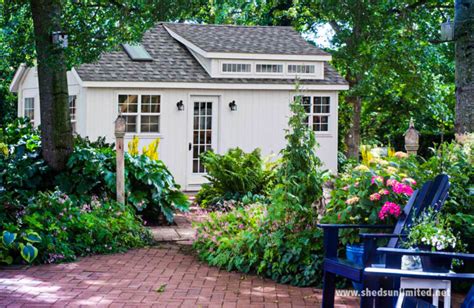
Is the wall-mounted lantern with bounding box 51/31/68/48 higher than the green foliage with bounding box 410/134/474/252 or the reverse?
higher

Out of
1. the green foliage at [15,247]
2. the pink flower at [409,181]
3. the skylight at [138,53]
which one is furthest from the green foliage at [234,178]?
the pink flower at [409,181]

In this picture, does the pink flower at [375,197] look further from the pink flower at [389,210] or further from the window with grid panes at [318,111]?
the window with grid panes at [318,111]

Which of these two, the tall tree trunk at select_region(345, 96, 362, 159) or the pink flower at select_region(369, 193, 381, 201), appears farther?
the tall tree trunk at select_region(345, 96, 362, 159)

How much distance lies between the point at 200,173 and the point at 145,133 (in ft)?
4.98

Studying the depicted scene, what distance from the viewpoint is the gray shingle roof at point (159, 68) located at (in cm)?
1564

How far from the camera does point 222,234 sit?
8500 mm

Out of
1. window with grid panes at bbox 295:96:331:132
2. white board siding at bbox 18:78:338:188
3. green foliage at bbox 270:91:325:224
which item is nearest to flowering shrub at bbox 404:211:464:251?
green foliage at bbox 270:91:325:224

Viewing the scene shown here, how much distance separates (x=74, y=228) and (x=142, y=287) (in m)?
2.08

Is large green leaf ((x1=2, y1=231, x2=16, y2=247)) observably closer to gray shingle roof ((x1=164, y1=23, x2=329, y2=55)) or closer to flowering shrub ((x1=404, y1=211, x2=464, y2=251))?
flowering shrub ((x1=404, y1=211, x2=464, y2=251))

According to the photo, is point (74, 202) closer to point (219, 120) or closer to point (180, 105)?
point (180, 105)

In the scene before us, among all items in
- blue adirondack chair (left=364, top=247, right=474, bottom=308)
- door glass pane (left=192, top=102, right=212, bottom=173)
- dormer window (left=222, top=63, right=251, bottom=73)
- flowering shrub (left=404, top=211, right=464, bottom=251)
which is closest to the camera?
blue adirondack chair (left=364, top=247, right=474, bottom=308)

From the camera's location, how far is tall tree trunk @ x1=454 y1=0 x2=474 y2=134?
9727 mm

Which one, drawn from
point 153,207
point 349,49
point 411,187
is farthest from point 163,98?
point 411,187

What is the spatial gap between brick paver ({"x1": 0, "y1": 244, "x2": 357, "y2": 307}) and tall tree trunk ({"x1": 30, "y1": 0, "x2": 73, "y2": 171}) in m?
3.05
